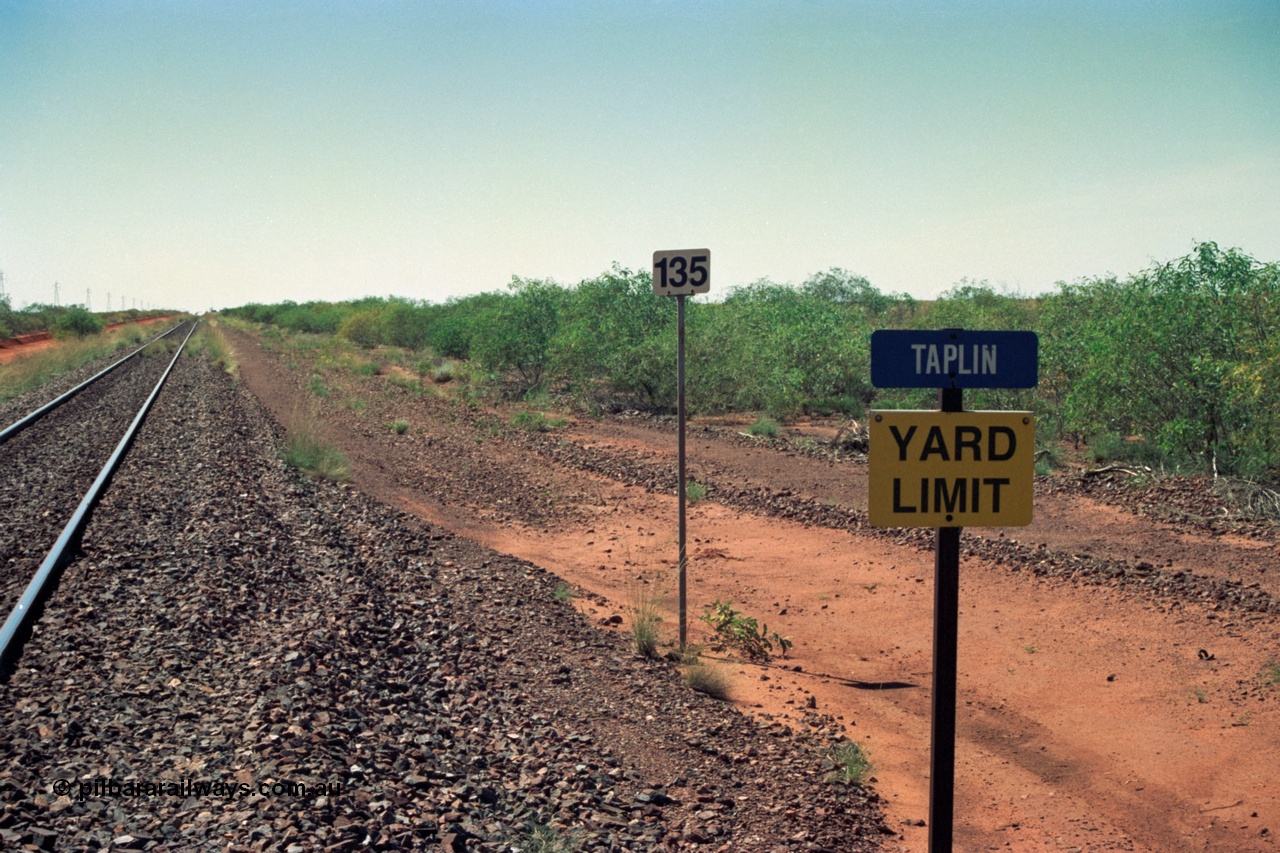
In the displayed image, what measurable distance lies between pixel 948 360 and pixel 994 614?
18.8ft

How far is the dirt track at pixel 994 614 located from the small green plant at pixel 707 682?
14 cm

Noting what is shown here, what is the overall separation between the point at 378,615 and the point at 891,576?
535 cm

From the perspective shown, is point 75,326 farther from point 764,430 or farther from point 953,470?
point 953,470

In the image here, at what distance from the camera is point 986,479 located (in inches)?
136

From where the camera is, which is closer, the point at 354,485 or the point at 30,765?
the point at 30,765

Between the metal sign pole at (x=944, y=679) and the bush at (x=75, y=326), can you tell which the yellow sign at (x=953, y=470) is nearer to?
the metal sign pole at (x=944, y=679)

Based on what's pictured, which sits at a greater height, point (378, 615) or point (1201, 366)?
point (1201, 366)

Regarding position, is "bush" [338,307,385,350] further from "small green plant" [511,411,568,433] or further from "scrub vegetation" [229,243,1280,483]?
"small green plant" [511,411,568,433]

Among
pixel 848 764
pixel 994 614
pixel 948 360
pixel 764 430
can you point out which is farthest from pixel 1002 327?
pixel 948 360

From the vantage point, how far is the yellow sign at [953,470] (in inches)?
134

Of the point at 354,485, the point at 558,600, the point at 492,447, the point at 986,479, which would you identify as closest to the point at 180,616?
the point at 558,600

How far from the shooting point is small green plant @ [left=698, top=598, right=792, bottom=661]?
24.7ft

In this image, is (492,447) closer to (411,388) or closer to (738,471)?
(738,471)

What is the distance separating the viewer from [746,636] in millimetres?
7555
